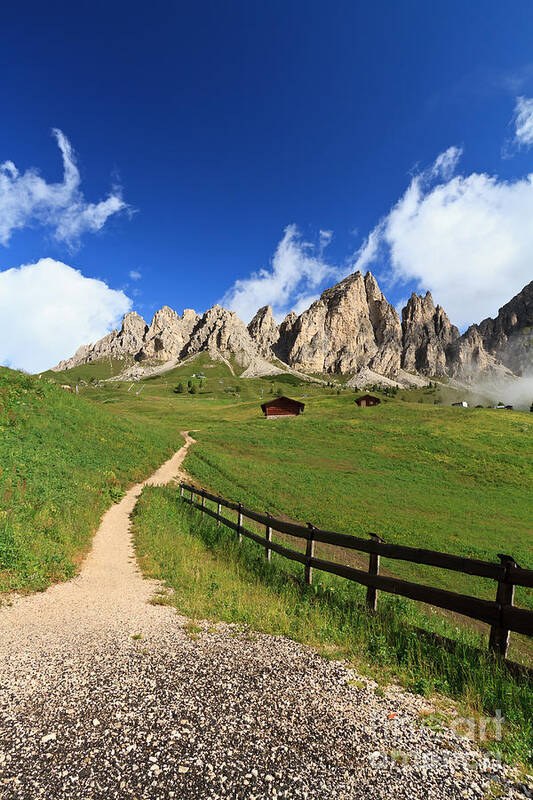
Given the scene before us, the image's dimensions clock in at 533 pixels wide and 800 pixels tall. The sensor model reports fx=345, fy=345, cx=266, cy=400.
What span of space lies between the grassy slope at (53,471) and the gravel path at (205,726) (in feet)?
10.9

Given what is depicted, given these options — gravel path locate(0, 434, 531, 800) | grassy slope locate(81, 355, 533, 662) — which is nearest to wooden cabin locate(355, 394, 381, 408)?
grassy slope locate(81, 355, 533, 662)

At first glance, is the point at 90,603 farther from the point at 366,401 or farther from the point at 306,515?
the point at 366,401

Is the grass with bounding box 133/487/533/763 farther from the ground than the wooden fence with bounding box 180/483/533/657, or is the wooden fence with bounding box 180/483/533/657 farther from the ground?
the wooden fence with bounding box 180/483/533/657

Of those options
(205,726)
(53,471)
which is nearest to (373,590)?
(205,726)

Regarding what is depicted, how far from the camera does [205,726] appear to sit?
14.8 feet

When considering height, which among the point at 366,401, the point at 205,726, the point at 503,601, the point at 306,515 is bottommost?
the point at 306,515

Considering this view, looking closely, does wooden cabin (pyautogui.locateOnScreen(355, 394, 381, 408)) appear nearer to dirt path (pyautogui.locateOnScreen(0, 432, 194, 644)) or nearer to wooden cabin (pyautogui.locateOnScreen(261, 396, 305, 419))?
wooden cabin (pyautogui.locateOnScreen(261, 396, 305, 419))

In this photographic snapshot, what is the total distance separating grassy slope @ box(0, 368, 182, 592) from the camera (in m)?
10.6

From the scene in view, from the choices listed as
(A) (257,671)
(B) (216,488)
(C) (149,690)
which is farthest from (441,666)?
(B) (216,488)

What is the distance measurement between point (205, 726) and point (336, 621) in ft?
13.4

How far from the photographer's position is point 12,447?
61.0 feet

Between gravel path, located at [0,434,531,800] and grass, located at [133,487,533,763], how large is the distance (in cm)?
58

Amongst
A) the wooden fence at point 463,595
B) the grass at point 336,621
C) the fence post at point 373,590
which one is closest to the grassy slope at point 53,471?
the grass at point 336,621

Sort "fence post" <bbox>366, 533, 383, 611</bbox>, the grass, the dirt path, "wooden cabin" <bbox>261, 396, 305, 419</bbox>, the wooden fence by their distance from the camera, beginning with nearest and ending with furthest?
the grass, the wooden fence, the dirt path, "fence post" <bbox>366, 533, 383, 611</bbox>, "wooden cabin" <bbox>261, 396, 305, 419</bbox>
